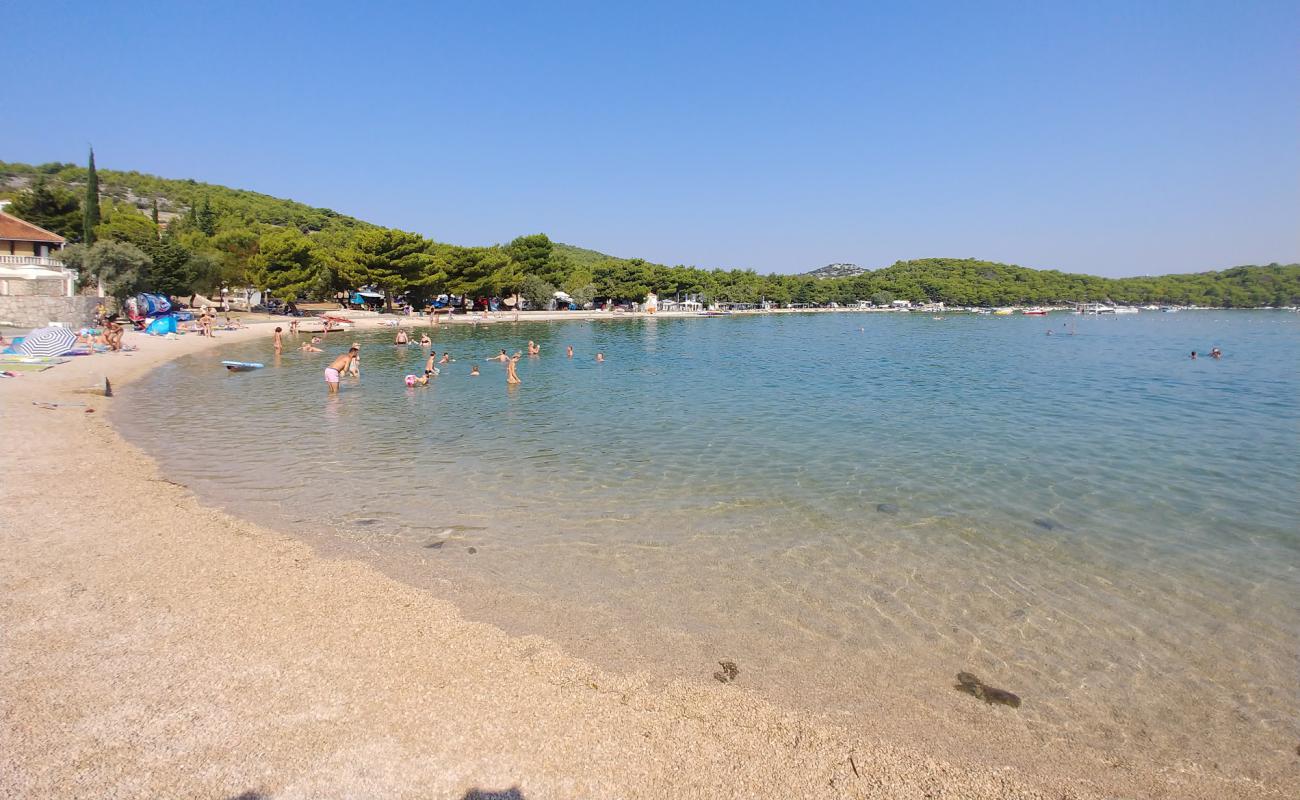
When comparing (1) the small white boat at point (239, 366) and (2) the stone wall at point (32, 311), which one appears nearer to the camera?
(1) the small white boat at point (239, 366)

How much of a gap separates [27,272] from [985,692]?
47.6 m

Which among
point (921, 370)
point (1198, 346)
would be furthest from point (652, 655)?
point (1198, 346)

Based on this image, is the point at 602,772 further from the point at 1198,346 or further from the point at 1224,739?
the point at 1198,346

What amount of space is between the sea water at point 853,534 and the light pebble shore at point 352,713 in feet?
1.42

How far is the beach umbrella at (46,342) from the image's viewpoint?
2248cm

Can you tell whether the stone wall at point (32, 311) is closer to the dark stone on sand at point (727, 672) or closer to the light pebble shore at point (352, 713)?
the light pebble shore at point (352, 713)

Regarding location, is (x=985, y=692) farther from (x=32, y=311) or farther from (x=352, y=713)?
(x=32, y=311)

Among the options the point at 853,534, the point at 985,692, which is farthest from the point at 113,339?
the point at 985,692

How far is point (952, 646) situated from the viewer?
5.94 metres

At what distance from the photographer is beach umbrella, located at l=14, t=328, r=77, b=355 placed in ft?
73.8

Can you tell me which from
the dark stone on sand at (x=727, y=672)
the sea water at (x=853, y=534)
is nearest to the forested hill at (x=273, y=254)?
the sea water at (x=853, y=534)

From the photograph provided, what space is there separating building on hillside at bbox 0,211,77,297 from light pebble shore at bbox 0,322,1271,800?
39.6 metres

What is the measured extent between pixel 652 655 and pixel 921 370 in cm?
3211

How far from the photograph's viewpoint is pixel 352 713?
4.43 metres
